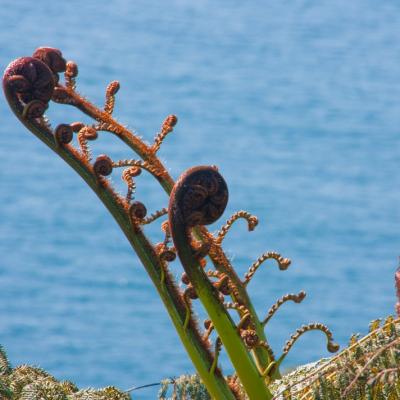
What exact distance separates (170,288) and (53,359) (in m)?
8.20

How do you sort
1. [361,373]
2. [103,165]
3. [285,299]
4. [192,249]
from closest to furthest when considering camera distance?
1. [361,373]
2. [192,249]
3. [103,165]
4. [285,299]

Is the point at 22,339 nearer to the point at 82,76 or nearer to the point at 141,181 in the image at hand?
the point at 141,181

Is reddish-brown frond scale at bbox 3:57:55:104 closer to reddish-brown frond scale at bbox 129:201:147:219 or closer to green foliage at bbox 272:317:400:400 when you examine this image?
reddish-brown frond scale at bbox 129:201:147:219

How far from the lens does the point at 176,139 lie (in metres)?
12.7

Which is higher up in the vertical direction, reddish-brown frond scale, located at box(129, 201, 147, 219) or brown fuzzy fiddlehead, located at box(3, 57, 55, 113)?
brown fuzzy fiddlehead, located at box(3, 57, 55, 113)

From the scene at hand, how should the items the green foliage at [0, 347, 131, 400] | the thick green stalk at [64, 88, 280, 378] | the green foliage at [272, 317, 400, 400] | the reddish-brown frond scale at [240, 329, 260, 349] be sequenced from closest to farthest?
the green foliage at [272, 317, 400, 400] < the reddish-brown frond scale at [240, 329, 260, 349] < the green foliage at [0, 347, 131, 400] < the thick green stalk at [64, 88, 280, 378]

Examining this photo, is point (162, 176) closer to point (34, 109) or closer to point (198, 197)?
point (34, 109)

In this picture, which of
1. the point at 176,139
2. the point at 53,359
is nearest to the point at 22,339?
the point at 53,359

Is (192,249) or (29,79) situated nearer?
(192,249)

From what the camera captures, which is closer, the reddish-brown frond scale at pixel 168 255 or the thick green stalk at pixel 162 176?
the reddish-brown frond scale at pixel 168 255

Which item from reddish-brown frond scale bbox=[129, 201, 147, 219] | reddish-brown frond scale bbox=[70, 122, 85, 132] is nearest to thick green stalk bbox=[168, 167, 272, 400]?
reddish-brown frond scale bbox=[129, 201, 147, 219]

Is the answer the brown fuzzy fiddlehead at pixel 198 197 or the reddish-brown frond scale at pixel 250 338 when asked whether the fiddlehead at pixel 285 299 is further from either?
the brown fuzzy fiddlehead at pixel 198 197

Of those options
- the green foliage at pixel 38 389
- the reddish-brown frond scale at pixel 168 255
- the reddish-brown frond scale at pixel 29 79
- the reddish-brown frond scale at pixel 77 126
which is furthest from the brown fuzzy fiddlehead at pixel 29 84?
the green foliage at pixel 38 389

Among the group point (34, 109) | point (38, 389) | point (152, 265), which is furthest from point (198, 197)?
point (38, 389)
